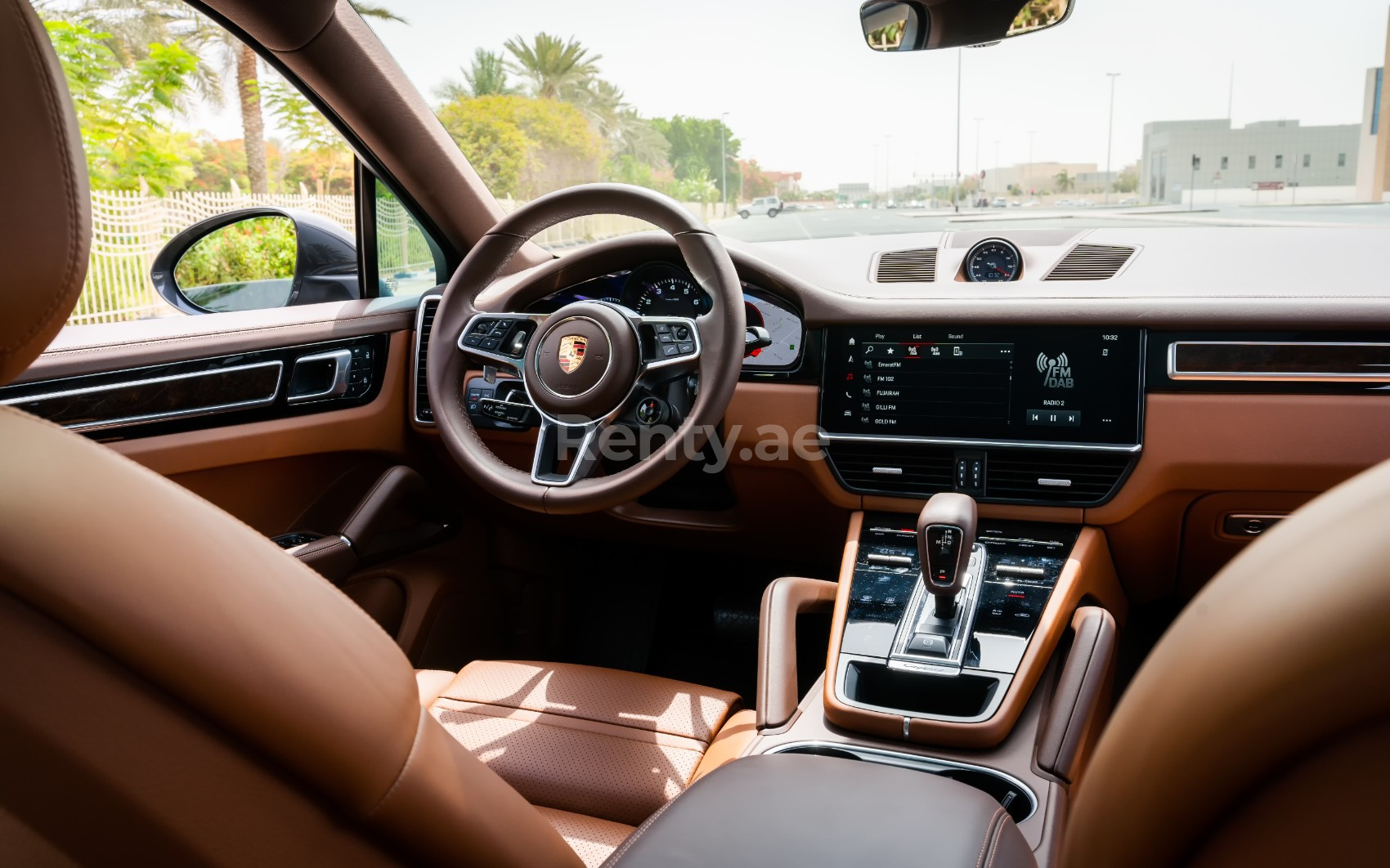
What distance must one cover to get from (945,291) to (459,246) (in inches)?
48.1

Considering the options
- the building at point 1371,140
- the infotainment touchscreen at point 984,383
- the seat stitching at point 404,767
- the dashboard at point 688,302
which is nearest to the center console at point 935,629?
the infotainment touchscreen at point 984,383

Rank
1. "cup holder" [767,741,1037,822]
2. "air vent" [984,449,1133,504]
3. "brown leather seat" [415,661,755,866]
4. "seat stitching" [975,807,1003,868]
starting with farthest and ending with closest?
"air vent" [984,449,1133,504] < "cup holder" [767,741,1037,822] < "brown leather seat" [415,661,755,866] < "seat stitching" [975,807,1003,868]

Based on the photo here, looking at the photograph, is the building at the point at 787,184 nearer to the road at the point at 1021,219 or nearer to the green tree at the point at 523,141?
the road at the point at 1021,219

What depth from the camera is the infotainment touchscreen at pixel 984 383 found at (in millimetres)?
2219

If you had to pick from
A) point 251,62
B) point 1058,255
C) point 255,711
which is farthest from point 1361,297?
point 251,62

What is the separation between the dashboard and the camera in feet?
7.94

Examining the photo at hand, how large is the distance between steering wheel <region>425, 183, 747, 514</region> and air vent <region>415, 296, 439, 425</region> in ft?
1.59

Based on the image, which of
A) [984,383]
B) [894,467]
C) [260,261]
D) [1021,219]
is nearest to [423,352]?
[260,261]

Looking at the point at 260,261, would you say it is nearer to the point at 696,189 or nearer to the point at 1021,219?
the point at 696,189

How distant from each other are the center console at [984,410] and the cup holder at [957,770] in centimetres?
71

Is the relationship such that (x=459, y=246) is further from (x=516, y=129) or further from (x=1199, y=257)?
(x=516, y=129)

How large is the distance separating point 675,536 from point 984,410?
881 millimetres

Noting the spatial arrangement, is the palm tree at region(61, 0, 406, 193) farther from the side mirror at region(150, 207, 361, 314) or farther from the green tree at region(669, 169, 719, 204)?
the green tree at region(669, 169, 719, 204)

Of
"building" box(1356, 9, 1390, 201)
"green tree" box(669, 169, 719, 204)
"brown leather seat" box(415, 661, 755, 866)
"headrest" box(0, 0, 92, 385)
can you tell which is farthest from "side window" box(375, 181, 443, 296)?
"building" box(1356, 9, 1390, 201)
